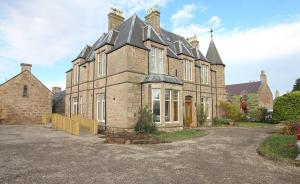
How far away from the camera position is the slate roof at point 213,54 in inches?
998

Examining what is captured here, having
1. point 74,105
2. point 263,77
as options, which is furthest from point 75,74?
point 263,77

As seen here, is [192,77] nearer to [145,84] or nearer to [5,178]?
[145,84]

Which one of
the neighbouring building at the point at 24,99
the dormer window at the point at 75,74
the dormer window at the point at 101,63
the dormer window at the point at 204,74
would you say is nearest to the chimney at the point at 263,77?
the dormer window at the point at 204,74

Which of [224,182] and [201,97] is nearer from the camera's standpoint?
[224,182]

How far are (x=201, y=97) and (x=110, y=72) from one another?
34.3 feet

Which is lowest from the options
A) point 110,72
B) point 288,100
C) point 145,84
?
point 288,100

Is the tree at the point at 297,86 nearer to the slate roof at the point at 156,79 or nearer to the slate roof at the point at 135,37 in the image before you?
the slate roof at the point at 135,37

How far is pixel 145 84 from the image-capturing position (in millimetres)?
15836

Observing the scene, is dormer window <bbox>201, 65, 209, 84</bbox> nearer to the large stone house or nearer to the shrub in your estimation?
the large stone house

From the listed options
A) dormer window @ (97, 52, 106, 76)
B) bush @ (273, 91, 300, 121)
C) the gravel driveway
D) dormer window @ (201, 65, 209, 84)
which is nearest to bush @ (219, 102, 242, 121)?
dormer window @ (201, 65, 209, 84)

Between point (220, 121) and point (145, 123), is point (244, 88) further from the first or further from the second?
point (145, 123)

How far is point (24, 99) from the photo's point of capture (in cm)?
2489

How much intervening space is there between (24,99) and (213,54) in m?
23.2

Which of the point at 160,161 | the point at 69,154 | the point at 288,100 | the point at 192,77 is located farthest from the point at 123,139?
the point at 288,100
